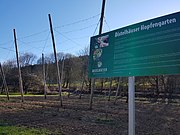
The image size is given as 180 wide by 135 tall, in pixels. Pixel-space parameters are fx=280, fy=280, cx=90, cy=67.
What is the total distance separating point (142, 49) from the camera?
630 cm

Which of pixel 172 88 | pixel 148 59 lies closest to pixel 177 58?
pixel 148 59

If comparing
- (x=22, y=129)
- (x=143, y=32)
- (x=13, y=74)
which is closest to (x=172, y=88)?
(x=22, y=129)

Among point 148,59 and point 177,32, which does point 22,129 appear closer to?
point 148,59

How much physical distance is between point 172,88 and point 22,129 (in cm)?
2825

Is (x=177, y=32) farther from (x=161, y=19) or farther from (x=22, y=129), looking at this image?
(x=22, y=129)

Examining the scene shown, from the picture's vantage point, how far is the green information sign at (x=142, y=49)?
5.68m

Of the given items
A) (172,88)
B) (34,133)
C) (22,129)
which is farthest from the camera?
(172,88)

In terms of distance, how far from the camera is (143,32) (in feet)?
20.9

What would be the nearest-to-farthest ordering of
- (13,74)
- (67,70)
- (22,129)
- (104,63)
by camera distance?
(104,63), (22,129), (13,74), (67,70)

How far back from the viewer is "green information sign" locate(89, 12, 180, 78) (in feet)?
18.6

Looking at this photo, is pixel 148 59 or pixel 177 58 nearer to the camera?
pixel 177 58

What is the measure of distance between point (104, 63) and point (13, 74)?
54.0 metres

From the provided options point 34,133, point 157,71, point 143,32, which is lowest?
point 34,133

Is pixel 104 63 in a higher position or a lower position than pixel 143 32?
lower
